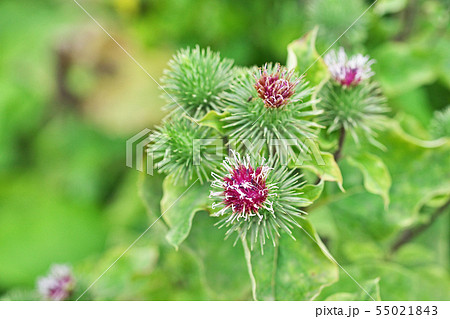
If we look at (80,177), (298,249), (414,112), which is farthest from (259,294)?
(80,177)

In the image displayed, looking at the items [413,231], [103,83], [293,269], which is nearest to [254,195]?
[293,269]

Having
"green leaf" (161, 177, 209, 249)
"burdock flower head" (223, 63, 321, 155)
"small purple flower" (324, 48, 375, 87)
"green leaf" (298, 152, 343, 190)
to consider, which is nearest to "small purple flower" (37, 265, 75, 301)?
"green leaf" (161, 177, 209, 249)

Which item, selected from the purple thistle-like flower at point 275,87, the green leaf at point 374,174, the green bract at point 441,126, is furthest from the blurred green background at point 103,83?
the purple thistle-like flower at point 275,87

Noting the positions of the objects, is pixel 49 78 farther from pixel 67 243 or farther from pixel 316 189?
pixel 316 189

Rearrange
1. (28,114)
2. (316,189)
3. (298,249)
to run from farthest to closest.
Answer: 1. (28,114)
2. (298,249)
3. (316,189)

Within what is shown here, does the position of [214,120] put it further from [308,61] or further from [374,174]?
[374,174]

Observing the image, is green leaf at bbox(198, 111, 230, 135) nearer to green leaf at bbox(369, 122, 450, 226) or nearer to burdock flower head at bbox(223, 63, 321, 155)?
burdock flower head at bbox(223, 63, 321, 155)
